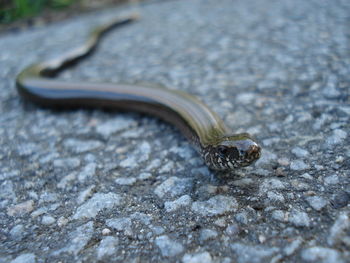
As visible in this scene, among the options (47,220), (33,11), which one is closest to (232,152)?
(47,220)

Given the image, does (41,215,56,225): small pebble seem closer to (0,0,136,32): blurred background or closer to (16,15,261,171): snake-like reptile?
(16,15,261,171): snake-like reptile

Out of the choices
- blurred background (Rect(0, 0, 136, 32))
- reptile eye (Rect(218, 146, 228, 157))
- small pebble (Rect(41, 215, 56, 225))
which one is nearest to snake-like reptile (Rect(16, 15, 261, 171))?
reptile eye (Rect(218, 146, 228, 157))

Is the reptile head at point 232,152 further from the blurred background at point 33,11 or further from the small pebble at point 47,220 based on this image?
the blurred background at point 33,11

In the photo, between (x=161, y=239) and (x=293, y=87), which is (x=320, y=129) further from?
(x=161, y=239)

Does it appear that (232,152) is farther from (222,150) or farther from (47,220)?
(47,220)

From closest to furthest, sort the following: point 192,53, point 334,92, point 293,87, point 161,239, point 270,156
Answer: point 161,239
point 270,156
point 334,92
point 293,87
point 192,53

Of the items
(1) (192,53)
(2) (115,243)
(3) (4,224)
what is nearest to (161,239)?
(2) (115,243)
